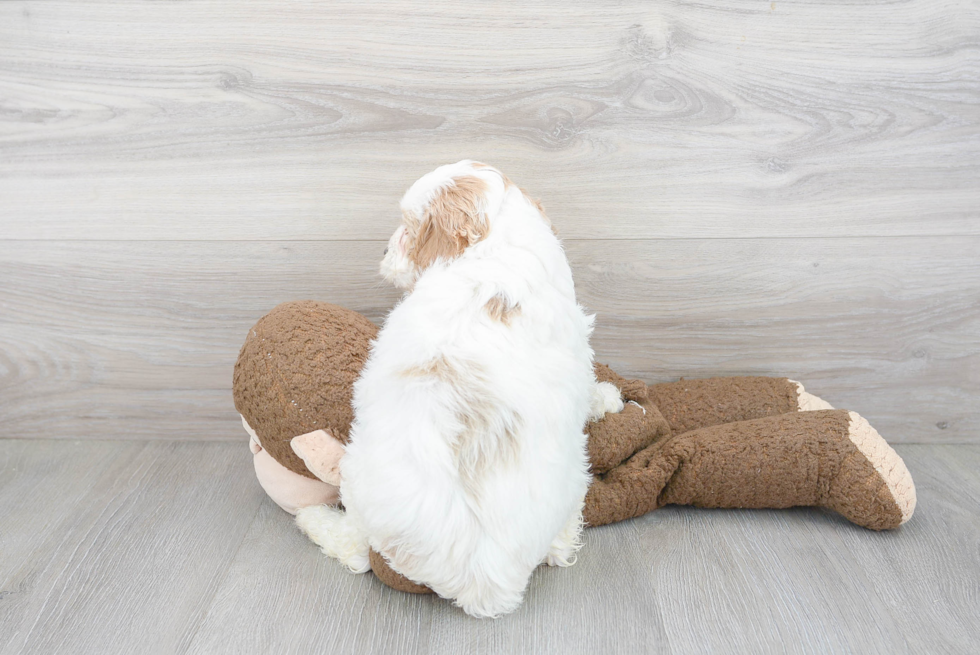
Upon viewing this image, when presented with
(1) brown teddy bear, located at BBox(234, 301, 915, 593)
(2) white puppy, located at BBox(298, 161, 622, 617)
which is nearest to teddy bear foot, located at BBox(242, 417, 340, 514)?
(1) brown teddy bear, located at BBox(234, 301, 915, 593)

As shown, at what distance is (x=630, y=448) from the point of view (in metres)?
1.29

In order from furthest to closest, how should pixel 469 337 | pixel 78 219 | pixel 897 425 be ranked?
pixel 897 425 → pixel 78 219 → pixel 469 337

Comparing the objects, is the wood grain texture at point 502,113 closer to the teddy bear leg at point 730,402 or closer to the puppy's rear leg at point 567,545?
the teddy bear leg at point 730,402

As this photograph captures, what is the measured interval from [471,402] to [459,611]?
37cm

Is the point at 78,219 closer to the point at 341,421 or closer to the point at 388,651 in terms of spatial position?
the point at 341,421

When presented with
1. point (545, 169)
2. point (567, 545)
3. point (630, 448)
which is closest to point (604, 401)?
point (630, 448)

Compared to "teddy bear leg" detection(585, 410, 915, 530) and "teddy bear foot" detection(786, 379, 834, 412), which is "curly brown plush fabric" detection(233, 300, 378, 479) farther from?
"teddy bear foot" detection(786, 379, 834, 412)

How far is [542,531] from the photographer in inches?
41.2

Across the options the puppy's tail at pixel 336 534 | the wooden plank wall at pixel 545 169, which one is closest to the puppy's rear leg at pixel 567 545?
the puppy's tail at pixel 336 534

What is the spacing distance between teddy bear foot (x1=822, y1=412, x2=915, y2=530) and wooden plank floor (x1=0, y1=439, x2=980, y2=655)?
5 cm

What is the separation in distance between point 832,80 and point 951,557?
3.01 ft

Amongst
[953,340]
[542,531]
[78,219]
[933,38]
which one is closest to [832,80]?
[933,38]

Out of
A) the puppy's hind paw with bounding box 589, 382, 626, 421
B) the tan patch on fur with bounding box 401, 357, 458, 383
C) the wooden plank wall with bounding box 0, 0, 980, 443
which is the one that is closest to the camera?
the tan patch on fur with bounding box 401, 357, 458, 383

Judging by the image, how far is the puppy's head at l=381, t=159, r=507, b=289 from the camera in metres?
1.04
